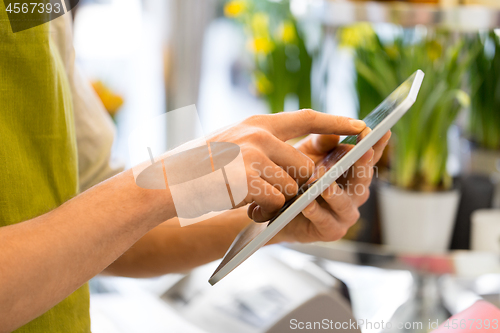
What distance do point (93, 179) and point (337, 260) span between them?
51cm

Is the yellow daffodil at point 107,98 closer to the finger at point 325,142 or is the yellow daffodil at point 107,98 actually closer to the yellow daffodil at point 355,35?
the yellow daffodil at point 355,35

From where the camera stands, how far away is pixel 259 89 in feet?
3.99

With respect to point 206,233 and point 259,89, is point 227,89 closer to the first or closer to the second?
point 259,89

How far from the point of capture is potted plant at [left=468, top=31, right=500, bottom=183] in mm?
1101

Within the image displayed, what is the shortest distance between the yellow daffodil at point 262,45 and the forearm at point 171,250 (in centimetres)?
67

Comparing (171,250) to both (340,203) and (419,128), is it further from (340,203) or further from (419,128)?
(419,128)

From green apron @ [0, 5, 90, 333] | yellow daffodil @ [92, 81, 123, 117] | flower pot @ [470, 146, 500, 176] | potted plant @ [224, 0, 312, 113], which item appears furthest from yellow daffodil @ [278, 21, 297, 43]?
green apron @ [0, 5, 90, 333]

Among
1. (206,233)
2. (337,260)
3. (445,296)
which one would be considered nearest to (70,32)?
(206,233)

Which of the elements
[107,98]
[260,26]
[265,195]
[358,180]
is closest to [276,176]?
[265,195]

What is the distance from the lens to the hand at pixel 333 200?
46 cm

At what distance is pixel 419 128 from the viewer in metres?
1.00

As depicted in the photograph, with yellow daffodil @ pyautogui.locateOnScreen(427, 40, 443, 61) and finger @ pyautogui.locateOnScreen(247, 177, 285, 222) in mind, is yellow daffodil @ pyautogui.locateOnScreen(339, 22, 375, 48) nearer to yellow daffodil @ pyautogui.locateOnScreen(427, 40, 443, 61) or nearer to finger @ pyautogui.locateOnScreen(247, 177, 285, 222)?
yellow daffodil @ pyautogui.locateOnScreen(427, 40, 443, 61)

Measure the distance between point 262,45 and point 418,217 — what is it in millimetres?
560

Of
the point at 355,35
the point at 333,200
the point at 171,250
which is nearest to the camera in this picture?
the point at 333,200
